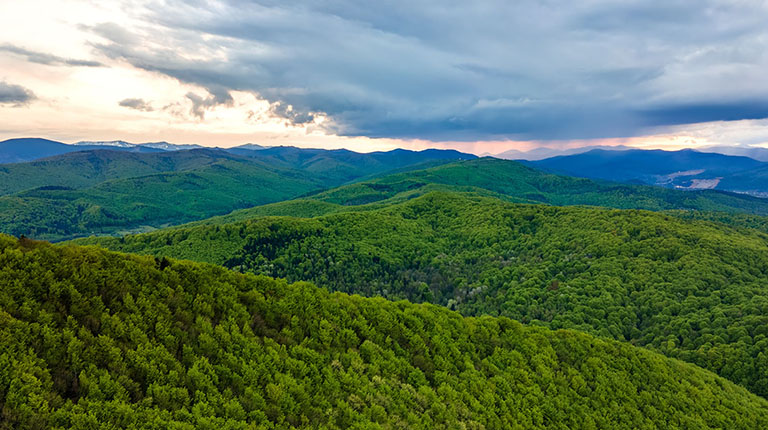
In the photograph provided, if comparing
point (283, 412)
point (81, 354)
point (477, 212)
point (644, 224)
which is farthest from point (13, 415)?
point (477, 212)

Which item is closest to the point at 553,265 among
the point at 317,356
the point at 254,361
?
the point at 317,356

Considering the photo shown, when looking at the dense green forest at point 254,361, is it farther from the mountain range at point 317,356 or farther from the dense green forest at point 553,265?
the dense green forest at point 553,265

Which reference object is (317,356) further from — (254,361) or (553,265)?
(553,265)

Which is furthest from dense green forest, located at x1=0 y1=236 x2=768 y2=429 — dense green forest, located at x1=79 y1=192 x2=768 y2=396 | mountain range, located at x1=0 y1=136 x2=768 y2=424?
dense green forest, located at x1=79 y1=192 x2=768 y2=396

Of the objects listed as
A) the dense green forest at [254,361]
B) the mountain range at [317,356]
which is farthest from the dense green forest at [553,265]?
the dense green forest at [254,361]

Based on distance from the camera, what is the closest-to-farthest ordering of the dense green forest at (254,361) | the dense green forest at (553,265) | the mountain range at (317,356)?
the dense green forest at (254,361) < the mountain range at (317,356) < the dense green forest at (553,265)

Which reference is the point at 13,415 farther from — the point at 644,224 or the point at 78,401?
the point at 644,224

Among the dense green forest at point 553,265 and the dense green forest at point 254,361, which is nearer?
the dense green forest at point 254,361
